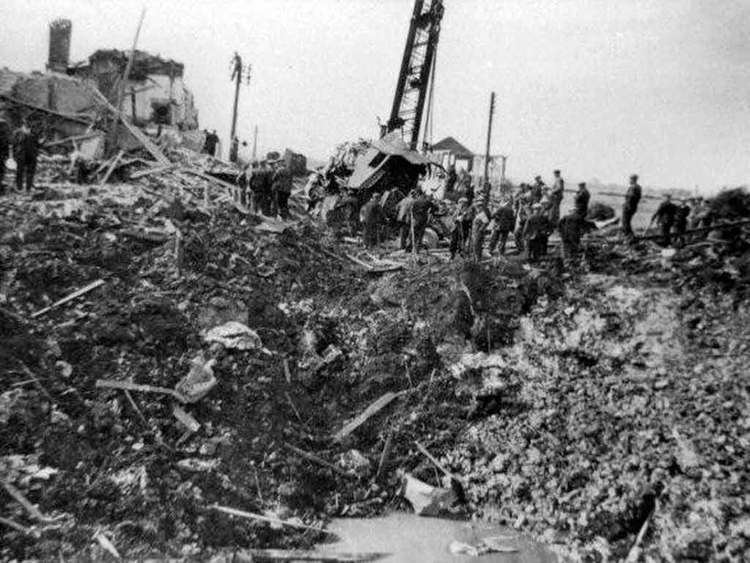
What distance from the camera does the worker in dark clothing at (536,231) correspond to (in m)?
10.2

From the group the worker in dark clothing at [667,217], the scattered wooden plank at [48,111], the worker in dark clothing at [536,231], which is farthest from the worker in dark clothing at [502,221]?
the scattered wooden plank at [48,111]

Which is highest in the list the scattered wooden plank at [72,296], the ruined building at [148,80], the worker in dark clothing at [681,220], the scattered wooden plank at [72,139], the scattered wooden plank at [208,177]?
the ruined building at [148,80]

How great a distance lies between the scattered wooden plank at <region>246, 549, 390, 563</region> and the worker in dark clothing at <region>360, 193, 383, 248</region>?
7859 mm

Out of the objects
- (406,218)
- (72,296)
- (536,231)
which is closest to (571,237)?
(536,231)

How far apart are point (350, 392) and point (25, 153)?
26.0ft

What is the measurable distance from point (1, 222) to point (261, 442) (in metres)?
5.82

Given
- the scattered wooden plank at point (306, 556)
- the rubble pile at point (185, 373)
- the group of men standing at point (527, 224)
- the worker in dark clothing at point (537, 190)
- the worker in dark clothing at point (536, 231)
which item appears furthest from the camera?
the worker in dark clothing at point (537, 190)

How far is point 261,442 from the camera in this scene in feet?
22.5

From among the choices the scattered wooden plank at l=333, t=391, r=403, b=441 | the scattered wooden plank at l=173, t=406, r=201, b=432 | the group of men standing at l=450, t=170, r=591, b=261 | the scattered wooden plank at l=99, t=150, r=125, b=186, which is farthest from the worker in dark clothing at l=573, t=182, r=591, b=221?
the scattered wooden plank at l=99, t=150, r=125, b=186

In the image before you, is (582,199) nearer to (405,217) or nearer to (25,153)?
(405,217)

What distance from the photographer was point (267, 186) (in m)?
12.6

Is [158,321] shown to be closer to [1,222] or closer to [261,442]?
[261,442]

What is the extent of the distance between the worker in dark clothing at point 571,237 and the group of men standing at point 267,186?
21.1 feet

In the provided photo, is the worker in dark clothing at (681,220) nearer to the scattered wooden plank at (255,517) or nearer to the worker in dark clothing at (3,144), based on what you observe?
the scattered wooden plank at (255,517)
